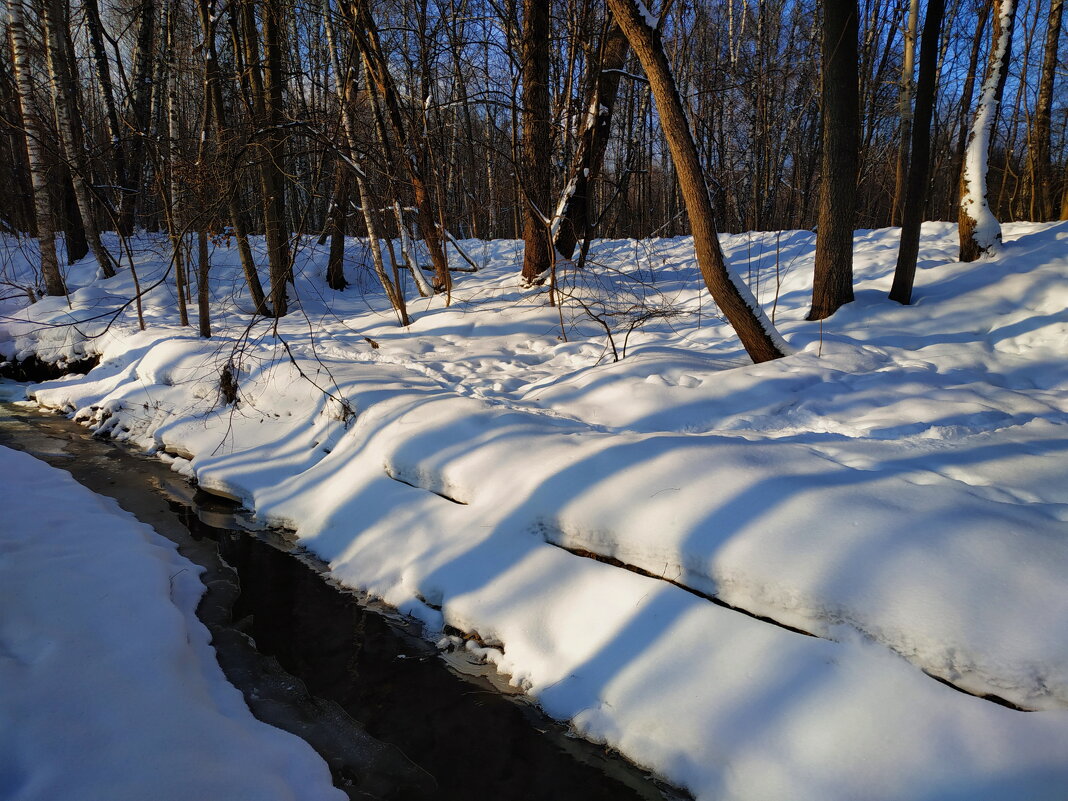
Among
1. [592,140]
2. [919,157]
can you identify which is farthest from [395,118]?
[919,157]

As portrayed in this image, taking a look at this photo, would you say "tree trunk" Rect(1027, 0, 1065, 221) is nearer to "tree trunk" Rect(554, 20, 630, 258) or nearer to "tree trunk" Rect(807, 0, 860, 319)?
"tree trunk" Rect(807, 0, 860, 319)

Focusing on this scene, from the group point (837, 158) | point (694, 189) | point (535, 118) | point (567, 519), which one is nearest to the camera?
point (567, 519)

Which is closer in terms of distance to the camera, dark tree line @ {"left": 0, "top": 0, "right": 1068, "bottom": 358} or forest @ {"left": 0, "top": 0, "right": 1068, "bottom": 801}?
forest @ {"left": 0, "top": 0, "right": 1068, "bottom": 801}

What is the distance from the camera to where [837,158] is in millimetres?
6371

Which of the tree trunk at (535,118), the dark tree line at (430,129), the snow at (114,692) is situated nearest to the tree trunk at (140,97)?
the dark tree line at (430,129)

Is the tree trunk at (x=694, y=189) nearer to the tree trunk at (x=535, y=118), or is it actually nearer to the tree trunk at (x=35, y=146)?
the tree trunk at (x=535, y=118)

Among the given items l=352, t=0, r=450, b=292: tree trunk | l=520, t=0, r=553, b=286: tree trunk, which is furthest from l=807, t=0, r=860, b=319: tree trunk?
l=352, t=0, r=450, b=292: tree trunk

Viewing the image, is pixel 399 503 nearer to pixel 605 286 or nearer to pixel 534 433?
pixel 534 433

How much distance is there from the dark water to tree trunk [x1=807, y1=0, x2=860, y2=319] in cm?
577

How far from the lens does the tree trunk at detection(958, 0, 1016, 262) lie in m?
7.50

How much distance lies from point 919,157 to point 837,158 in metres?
1.09

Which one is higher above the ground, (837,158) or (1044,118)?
(1044,118)

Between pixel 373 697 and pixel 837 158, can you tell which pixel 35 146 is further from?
pixel 837 158

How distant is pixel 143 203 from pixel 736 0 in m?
18.6
